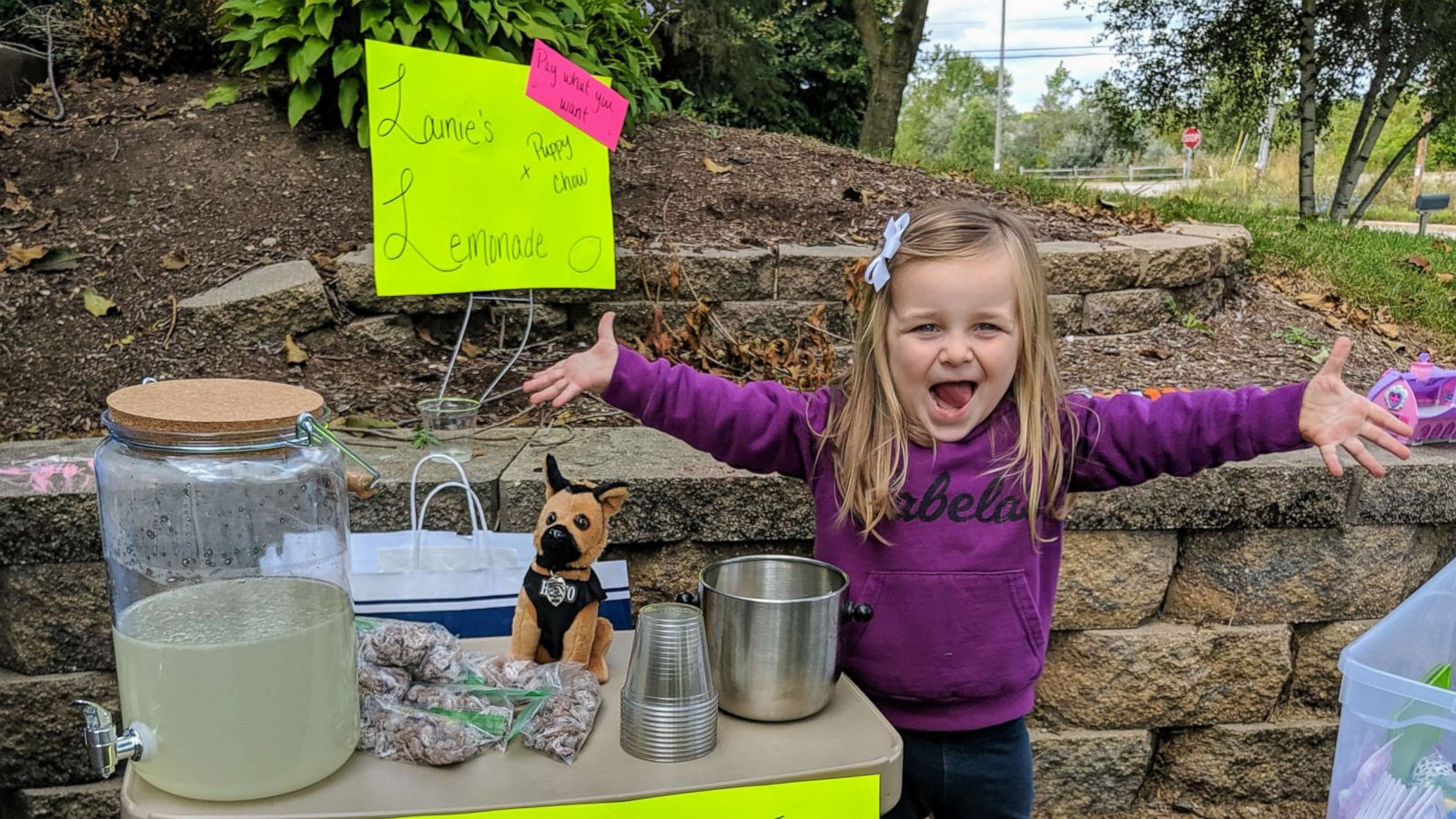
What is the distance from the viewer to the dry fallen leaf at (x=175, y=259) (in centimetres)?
305

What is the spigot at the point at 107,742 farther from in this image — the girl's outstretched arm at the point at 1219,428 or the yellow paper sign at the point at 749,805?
the girl's outstretched arm at the point at 1219,428

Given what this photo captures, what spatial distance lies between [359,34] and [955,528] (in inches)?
106

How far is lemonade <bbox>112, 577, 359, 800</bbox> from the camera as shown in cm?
111

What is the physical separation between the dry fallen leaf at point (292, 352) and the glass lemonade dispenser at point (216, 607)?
1.57m

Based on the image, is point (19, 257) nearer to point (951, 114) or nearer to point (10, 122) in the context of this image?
point (10, 122)

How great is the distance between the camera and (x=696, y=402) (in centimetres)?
163

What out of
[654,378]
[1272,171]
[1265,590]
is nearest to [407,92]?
[654,378]

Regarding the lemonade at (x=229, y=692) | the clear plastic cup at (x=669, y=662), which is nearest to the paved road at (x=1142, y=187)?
the clear plastic cup at (x=669, y=662)

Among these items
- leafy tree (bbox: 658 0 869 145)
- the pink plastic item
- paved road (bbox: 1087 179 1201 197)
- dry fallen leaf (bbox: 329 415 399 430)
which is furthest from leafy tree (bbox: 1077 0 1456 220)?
dry fallen leaf (bbox: 329 415 399 430)

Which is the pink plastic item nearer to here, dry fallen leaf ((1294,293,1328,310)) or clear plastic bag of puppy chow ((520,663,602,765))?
dry fallen leaf ((1294,293,1328,310))

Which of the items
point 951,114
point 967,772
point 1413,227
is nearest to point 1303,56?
point 967,772

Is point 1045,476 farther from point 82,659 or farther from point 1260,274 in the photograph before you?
point 1260,274

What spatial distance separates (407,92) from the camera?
2.15m

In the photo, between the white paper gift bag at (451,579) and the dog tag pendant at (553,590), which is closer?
the dog tag pendant at (553,590)
